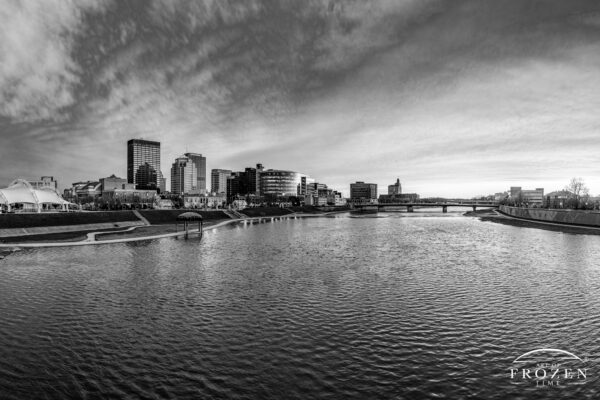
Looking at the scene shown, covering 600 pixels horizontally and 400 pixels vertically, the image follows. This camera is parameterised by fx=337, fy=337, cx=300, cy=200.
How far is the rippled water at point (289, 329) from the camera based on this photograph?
46.5 ft

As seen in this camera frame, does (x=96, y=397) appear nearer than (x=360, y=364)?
Yes

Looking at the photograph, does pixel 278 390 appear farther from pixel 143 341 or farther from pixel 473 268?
pixel 473 268

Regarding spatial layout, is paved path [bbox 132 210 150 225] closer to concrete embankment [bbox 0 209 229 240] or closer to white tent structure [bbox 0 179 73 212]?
concrete embankment [bbox 0 209 229 240]

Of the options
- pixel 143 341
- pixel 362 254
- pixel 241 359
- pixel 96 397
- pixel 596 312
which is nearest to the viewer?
pixel 96 397

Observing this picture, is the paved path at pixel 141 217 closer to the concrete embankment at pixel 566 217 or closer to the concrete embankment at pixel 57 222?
the concrete embankment at pixel 57 222

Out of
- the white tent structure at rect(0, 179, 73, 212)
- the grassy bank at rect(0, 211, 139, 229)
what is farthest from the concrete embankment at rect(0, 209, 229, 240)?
the white tent structure at rect(0, 179, 73, 212)

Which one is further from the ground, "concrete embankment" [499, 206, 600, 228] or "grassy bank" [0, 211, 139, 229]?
"grassy bank" [0, 211, 139, 229]

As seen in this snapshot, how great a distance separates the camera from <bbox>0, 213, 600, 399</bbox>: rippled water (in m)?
14.2

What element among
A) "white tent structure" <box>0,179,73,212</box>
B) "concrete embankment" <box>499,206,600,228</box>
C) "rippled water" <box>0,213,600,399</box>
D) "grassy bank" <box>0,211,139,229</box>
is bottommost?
"rippled water" <box>0,213,600,399</box>

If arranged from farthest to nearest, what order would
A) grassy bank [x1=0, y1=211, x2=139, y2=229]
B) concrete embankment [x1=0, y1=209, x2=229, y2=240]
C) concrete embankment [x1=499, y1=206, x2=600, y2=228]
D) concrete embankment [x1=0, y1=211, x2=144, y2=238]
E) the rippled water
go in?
1. concrete embankment [x1=499, y1=206, x2=600, y2=228]
2. grassy bank [x1=0, y1=211, x2=139, y2=229]
3. concrete embankment [x1=0, y1=211, x2=144, y2=238]
4. concrete embankment [x1=0, y1=209, x2=229, y2=240]
5. the rippled water

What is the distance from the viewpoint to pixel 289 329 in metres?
20.3

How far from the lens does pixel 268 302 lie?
85.1ft

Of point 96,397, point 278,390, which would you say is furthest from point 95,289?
point 278,390

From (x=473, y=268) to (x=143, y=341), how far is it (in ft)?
119
